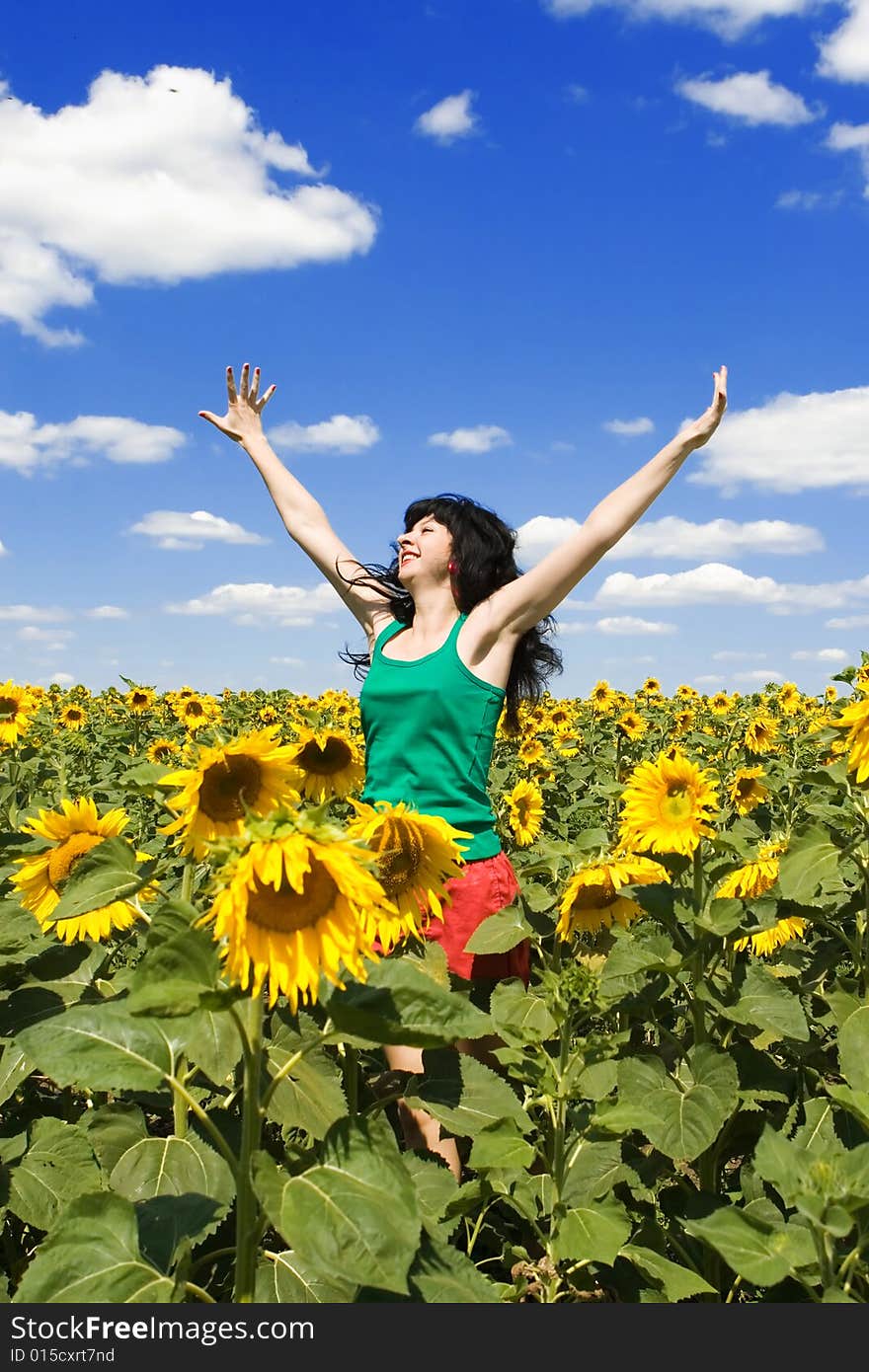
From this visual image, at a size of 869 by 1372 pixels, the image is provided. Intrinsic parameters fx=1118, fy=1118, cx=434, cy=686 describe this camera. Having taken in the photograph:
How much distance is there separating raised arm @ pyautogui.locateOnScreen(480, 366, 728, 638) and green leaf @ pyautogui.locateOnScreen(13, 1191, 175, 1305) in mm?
2662

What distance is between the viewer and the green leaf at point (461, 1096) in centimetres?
262

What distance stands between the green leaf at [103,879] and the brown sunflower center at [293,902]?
33.1 inches

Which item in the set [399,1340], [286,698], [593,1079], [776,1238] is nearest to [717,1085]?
[593,1079]

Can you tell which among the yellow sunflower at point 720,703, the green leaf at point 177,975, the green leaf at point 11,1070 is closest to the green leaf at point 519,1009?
the green leaf at point 11,1070

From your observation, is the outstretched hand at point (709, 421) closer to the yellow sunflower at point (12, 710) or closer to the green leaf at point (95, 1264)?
the green leaf at point (95, 1264)

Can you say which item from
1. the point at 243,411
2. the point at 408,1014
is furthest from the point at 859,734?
the point at 243,411

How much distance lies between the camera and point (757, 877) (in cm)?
425

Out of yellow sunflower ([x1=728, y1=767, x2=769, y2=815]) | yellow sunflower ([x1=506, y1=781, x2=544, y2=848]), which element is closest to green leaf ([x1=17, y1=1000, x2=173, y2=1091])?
yellow sunflower ([x1=506, y1=781, x2=544, y2=848])

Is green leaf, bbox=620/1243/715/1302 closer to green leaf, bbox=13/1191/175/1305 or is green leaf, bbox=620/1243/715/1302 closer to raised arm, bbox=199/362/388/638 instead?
green leaf, bbox=13/1191/175/1305

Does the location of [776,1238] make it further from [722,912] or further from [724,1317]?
[722,912]

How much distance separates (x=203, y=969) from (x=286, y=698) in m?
15.2

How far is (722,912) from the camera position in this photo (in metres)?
3.28

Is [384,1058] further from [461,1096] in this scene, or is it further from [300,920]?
[300,920]

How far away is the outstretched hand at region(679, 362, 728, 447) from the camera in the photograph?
4.15 m
